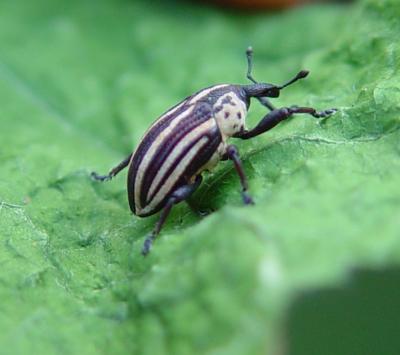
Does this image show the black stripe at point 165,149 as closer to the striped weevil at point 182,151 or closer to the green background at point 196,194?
the striped weevil at point 182,151

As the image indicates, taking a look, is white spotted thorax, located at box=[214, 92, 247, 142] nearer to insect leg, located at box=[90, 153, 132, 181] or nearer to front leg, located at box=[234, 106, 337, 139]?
front leg, located at box=[234, 106, 337, 139]

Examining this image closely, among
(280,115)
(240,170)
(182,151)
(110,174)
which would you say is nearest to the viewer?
(240,170)

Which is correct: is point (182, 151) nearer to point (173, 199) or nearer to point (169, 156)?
point (169, 156)

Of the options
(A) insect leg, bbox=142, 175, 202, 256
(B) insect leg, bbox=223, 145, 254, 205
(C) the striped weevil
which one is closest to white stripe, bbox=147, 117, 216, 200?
(C) the striped weevil

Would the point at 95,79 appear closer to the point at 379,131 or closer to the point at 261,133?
the point at 261,133

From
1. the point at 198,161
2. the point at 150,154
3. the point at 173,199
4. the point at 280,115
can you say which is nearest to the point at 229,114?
the point at 280,115

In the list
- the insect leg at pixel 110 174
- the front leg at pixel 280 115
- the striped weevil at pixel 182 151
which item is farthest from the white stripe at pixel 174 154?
the insect leg at pixel 110 174
